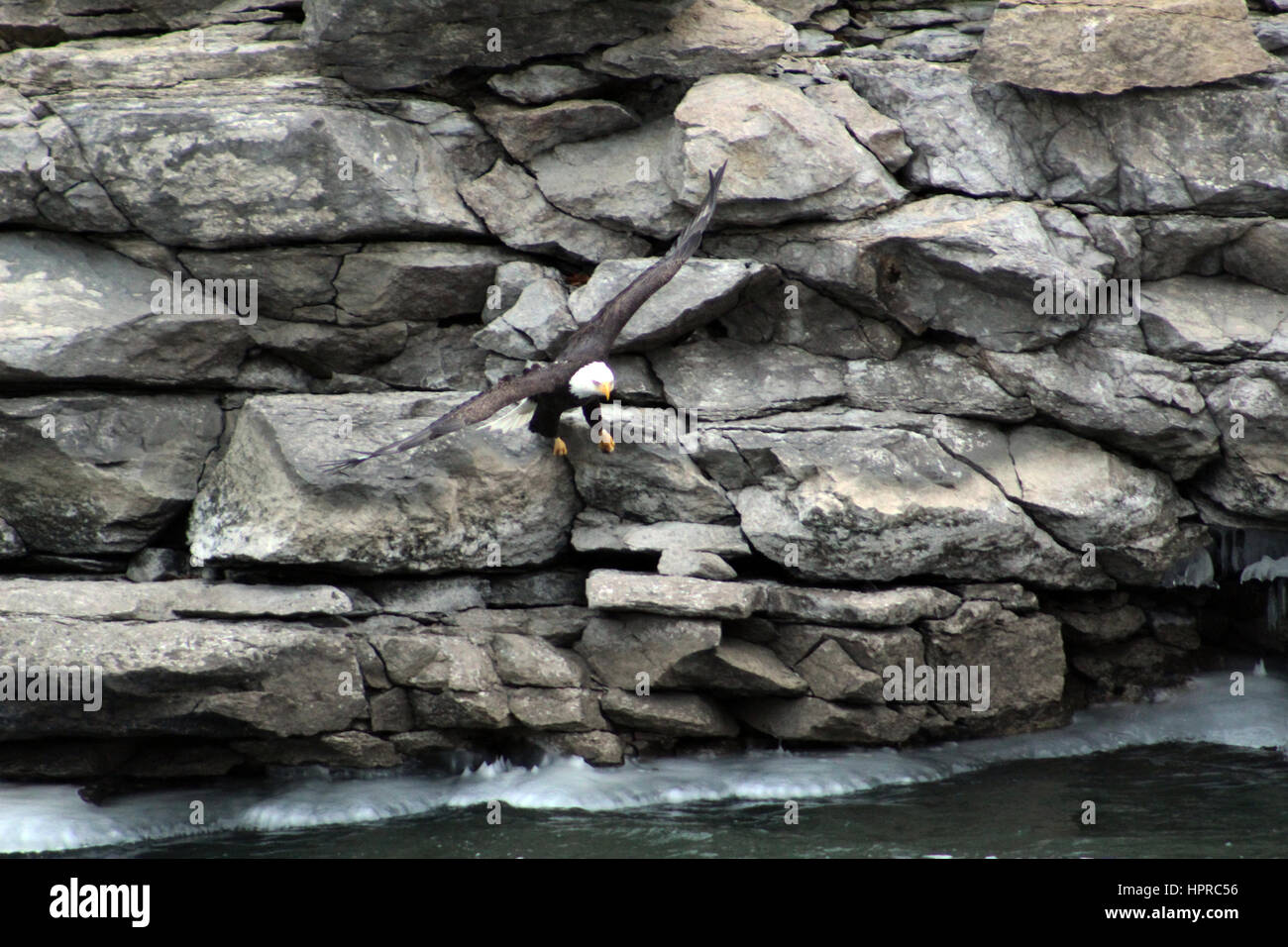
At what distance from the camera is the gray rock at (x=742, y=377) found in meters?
11.2

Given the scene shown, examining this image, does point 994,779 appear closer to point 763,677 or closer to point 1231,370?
point 763,677

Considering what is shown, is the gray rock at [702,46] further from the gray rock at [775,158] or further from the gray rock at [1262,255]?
the gray rock at [1262,255]

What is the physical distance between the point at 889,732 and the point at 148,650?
5.81m

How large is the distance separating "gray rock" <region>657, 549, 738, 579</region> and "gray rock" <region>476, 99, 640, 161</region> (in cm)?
423

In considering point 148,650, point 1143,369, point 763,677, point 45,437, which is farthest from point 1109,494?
point 45,437

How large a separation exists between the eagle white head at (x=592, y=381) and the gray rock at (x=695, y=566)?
55.1 inches

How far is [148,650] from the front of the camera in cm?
935

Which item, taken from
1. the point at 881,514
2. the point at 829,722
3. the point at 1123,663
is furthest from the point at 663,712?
the point at 1123,663

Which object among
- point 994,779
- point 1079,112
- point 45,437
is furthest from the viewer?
point 1079,112

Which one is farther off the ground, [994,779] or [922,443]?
[922,443]

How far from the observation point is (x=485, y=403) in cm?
938

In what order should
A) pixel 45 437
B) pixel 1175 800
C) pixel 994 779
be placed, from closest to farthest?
pixel 1175 800 < pixel 994 779 < pixel 45 437

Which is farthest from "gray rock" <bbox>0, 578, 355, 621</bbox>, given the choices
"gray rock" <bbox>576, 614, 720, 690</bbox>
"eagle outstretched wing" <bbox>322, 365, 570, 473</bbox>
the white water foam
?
"gray rock" <bbox>576, 614, 720, 690</bbox>

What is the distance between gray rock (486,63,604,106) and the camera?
11742mm
